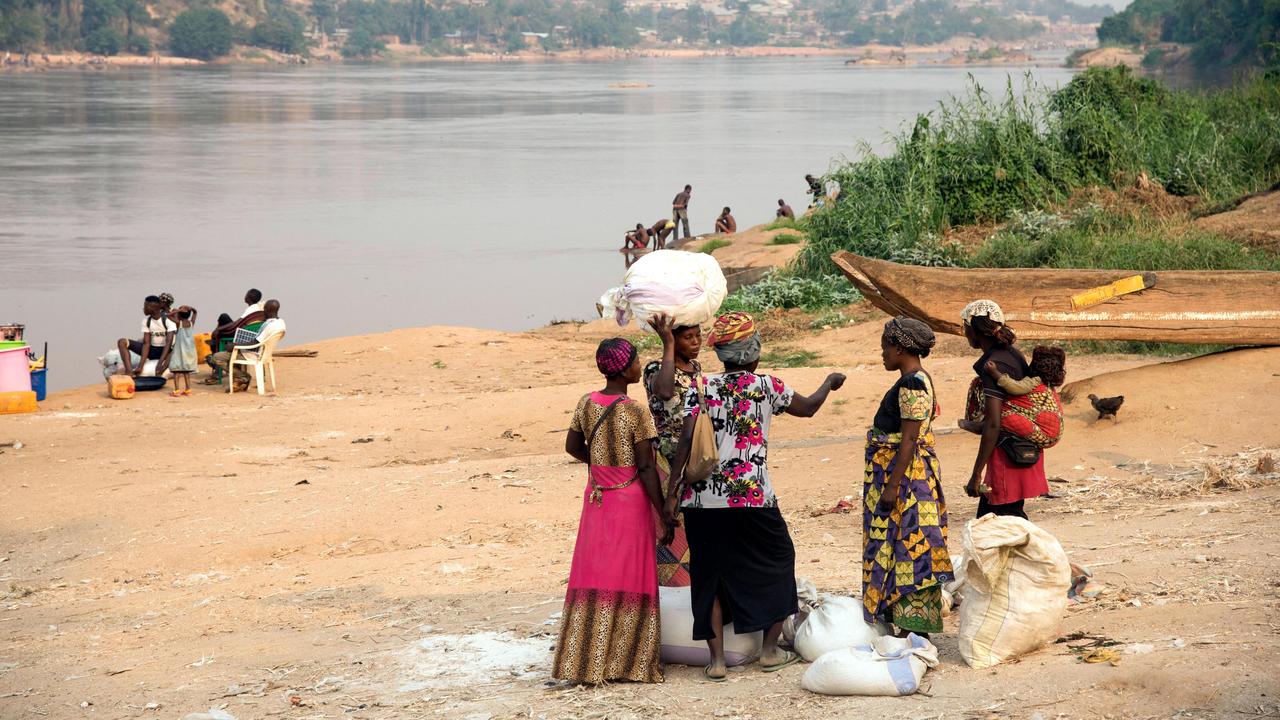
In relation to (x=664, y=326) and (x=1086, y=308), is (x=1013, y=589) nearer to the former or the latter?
(x=664, y=326)

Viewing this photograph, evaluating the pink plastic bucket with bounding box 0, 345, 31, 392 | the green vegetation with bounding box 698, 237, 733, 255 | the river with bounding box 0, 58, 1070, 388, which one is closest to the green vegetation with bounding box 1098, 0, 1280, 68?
the river with bounding box 0, 58, 1070, 388

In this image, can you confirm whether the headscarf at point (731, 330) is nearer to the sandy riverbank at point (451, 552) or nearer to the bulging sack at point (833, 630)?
the bulging sack at point (833, 630)

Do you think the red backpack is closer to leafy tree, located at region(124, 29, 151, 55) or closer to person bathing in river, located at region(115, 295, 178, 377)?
person bathing in river, located at region(115, 295, 178, 377)

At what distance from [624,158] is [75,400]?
33955 millimetres

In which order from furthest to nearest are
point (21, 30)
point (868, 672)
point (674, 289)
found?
point (21, 30), point (674, 289), point (868, 672)

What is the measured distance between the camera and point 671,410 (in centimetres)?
468

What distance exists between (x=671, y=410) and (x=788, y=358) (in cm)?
829

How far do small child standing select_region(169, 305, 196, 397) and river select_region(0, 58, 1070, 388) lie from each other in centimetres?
426

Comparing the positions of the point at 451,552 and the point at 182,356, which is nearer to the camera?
the point at 451,552

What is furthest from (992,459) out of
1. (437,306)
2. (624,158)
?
(624,158)

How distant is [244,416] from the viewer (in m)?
12.0

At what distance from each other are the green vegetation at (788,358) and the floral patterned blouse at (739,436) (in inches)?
307

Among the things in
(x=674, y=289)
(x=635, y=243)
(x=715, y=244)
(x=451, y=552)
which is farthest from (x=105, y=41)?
(x=674, y=289)

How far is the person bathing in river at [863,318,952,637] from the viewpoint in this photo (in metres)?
4.55
